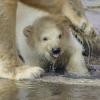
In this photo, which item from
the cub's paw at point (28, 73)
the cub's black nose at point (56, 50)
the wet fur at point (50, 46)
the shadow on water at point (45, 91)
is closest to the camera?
the shadow on water at point (45, 91)

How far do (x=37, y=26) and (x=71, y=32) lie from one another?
363 millimetres

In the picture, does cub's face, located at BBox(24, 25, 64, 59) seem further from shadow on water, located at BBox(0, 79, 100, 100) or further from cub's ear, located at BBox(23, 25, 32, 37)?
shadow on water, located at BBox(0, 79, 100, 100)

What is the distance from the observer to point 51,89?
4.17 metres

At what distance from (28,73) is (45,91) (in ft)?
2.35

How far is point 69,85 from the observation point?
435 cm

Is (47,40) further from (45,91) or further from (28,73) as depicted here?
(45,91)

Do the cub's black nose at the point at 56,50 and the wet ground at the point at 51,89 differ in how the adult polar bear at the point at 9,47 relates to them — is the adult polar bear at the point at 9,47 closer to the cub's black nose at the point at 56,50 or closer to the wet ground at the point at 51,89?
the wet ground at the point at 51,89

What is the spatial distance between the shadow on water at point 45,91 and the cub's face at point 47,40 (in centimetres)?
72

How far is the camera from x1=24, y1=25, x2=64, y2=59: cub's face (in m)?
5.23

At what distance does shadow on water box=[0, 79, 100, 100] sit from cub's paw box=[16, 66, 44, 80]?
0.18 meters

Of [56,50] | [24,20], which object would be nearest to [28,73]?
[56,50]

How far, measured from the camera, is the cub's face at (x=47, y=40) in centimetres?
523

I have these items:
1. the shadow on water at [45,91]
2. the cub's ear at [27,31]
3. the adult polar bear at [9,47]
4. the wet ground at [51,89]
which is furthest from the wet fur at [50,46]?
the shadow on water at [45,91]

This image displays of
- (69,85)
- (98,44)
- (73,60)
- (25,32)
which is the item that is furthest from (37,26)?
(69,85)
